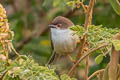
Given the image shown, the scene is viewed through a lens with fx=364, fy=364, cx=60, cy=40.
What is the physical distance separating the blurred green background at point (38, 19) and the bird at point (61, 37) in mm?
A: 295

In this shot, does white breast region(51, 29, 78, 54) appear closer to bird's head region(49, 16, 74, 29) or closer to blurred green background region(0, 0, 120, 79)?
bird's head region(49, 16, 74, 29)

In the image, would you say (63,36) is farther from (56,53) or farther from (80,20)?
(80,20)

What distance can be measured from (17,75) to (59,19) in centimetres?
251

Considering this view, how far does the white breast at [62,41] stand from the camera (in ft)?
12.5

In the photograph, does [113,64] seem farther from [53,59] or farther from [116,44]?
[53,59]

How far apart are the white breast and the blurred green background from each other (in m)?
0.31

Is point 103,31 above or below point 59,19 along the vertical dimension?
above

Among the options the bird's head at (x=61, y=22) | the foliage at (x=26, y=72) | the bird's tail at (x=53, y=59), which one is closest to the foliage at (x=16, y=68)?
the foliage at (x=26, y=72)

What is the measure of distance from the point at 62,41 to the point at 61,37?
1.9 inches

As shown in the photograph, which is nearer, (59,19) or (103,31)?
(103,31)

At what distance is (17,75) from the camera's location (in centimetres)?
153

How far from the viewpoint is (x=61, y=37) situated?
3.95m

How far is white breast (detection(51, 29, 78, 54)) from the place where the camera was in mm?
3796

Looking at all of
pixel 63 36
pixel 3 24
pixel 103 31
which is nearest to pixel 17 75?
pixel 3 24
